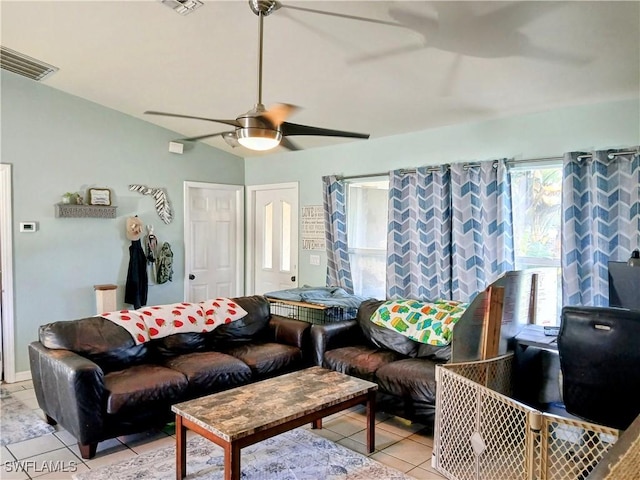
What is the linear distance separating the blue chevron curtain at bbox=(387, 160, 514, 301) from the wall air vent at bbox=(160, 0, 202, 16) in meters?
2.35

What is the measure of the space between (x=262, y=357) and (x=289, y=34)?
239 centimetres

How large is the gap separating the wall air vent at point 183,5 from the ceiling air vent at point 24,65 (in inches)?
68.1

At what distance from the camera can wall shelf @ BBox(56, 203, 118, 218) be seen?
15.2ft

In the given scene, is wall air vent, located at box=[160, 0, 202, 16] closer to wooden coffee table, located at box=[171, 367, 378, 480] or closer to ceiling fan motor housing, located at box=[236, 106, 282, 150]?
ceiling fan motor housing, located at box=[236, 106, 282, 150]

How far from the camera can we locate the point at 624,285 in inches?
111

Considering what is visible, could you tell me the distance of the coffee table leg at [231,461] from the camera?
228cm

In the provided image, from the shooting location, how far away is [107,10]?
3031mm

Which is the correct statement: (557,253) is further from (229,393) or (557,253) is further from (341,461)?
(229,393)

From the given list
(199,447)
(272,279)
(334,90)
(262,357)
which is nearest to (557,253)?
(334,90)

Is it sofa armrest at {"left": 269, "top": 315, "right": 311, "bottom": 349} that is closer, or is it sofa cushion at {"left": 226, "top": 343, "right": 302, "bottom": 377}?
sofa cushion at {"left": 226, "top": 343, "right": 302, "bottom": 377}

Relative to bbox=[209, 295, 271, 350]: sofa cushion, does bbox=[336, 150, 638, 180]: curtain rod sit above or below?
above

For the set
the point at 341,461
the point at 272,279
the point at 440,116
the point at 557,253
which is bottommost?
the point at 341,461

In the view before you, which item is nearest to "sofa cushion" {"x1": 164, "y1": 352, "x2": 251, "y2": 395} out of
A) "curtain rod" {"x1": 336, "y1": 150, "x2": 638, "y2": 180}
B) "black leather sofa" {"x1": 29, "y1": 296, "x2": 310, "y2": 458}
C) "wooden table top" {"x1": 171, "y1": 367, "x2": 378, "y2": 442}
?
"black leather sofa" {"x1": 29, "y1": 296, "x2": 310, "y2": 458}

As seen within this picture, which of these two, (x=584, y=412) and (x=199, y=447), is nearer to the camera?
(x=584, y=412)
